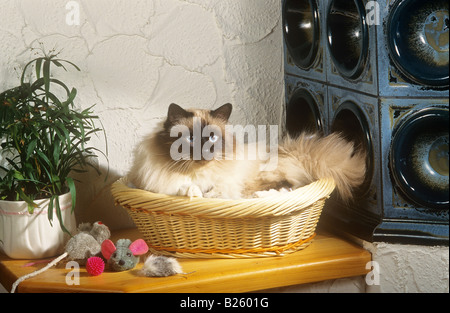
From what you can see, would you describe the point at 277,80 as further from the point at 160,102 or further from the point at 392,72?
the point at 392,72

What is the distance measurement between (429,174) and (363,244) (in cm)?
27

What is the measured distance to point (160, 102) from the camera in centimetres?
171

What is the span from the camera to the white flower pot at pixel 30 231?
1347 mm

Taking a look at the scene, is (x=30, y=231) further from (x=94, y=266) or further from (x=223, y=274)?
(x=223, y=274)

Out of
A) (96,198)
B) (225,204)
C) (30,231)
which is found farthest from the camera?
(96,198)

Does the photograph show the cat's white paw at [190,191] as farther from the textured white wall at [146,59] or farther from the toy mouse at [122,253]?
the textured white wall at [146,59]

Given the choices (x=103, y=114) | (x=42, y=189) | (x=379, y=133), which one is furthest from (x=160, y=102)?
(x=379, y=133)


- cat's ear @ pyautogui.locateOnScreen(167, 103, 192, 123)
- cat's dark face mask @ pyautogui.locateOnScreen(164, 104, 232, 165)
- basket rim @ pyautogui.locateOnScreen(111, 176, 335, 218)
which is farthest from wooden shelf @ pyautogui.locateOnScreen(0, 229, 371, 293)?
cat's ear @ pyautogui.locateOnScreen(167, 103, 192, 123)

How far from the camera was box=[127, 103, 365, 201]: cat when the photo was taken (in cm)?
137

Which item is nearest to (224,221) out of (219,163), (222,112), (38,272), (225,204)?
(225,204)

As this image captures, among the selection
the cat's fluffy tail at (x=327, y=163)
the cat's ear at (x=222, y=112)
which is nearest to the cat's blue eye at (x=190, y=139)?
the cat's ear at (x=222, y=112)

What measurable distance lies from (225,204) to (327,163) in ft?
1.12

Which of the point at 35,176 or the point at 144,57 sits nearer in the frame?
the point at 35,176

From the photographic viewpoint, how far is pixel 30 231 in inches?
53.6
